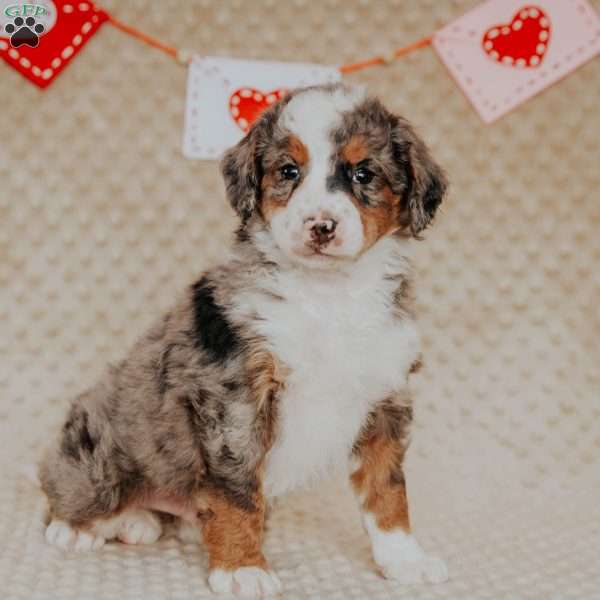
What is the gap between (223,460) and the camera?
7.77 feet

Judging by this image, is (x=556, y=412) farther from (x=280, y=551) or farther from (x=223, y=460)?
(x=223, y=460)

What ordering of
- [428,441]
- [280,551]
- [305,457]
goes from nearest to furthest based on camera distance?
1. [305,457]
2. [280,551]
3. [428,441]

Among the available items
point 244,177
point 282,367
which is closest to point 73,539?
point 282,367

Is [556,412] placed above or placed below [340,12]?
below

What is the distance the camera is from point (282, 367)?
2398mm

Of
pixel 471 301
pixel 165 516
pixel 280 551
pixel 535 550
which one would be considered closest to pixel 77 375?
pixel 165 516

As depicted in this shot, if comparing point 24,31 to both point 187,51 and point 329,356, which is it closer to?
point 187,51

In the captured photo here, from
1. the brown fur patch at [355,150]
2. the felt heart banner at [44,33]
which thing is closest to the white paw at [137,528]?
the brown fur patch at [355,150]

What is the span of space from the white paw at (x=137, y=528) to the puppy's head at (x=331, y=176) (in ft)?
2.74

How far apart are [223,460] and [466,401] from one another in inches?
53.9

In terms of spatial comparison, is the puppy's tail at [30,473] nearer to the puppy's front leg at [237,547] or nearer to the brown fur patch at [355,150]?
the puppy's front leg at [237,547]

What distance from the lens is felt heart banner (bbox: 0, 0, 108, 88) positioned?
11.0 feet

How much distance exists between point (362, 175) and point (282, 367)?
1.63 feet

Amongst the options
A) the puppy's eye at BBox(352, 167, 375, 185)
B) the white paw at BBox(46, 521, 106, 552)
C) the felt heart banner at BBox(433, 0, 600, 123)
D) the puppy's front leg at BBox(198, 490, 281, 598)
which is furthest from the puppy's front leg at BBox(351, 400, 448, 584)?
the felt heart banner at BBox(433, 0, 600, 123)
